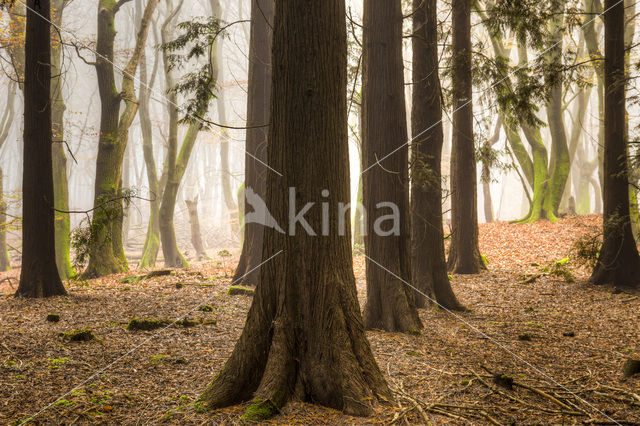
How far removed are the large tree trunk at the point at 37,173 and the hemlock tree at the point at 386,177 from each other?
5807mm

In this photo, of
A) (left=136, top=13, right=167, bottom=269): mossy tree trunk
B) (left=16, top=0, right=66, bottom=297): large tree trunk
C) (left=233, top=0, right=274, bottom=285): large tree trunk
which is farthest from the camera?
(left=136, top=13, right=167, bottom=269): mossy tree trunk

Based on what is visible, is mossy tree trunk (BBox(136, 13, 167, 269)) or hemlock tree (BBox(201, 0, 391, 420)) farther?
mossy tree trunk (BBox(136, 13, 167, 269))

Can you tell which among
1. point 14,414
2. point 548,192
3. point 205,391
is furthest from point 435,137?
point 548,192

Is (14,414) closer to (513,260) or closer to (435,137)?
(435,137)

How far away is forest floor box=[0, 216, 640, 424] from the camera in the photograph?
12.9 feet

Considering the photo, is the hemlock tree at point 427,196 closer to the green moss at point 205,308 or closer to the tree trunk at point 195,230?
the green moss at point 205,308

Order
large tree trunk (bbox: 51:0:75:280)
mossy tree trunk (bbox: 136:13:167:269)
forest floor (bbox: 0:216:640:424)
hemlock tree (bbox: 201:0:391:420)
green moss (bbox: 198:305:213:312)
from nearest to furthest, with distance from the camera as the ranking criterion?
forest floor (bbox: 0:216:640:424) → hemlock tree (bbox: 201:0:391:420) → green moss (bbox: 198:305:213:312) → large tree trunk (bbox: 51:0:75:280) → mossy tree trunk (bbox: 136:13:167:269)

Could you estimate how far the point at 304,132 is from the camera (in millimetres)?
4215

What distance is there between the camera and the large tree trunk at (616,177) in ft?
31.3

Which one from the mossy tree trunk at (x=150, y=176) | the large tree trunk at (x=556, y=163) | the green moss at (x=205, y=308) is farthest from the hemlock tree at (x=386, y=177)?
the mossy tree trunk at (x=150, y=176)

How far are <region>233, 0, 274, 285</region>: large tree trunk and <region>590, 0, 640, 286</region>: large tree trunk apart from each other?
742cm

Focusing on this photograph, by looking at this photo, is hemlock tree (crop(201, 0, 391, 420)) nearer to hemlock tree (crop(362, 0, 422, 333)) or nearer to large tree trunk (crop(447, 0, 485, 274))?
hemlock tree (crop(362, 0, 422, 333))

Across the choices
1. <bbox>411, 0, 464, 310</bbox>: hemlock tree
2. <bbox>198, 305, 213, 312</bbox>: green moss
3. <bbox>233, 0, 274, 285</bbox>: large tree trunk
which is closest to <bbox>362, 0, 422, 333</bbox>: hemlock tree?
<bbox>411, 0, 464, 310</bbox>: hemlock tree

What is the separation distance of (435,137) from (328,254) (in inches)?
214
